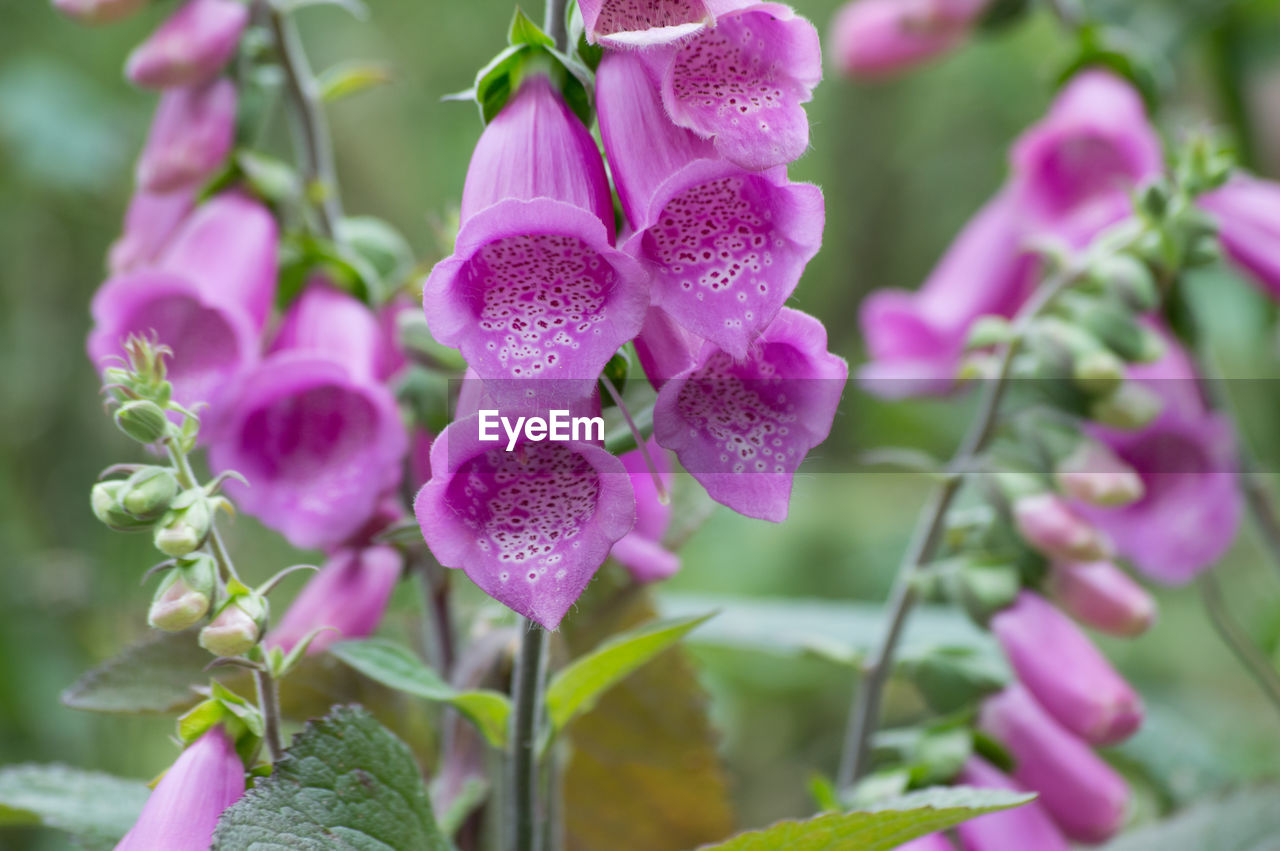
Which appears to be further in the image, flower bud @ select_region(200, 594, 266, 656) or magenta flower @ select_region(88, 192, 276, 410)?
magenta flower @ select_region(88, 192, 276, 410)

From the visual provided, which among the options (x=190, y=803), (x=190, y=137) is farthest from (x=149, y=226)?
(x=190, y=803)

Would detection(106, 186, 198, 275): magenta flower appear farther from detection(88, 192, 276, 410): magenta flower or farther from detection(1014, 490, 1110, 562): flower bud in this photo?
detection(1014, 490, 1110, 562): flower bud

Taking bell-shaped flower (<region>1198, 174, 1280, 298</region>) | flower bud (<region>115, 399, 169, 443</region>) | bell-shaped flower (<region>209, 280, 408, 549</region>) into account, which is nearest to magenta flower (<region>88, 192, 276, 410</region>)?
bell-shaped flower (<region>209, 280, 408, 549</region>)

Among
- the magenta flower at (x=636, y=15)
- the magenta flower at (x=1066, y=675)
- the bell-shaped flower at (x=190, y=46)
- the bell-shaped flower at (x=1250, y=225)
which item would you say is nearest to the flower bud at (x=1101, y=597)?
the magenta flower at (x=1066, y=675)

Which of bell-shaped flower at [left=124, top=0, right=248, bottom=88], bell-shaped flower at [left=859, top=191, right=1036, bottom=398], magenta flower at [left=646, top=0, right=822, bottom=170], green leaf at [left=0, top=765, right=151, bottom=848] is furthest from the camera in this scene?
bell-shaped flower at [left=859, top=191, right=1036, bottom=398]

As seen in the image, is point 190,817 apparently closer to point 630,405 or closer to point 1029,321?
point 630,405

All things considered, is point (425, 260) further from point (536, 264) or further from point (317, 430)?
point (536, 264)

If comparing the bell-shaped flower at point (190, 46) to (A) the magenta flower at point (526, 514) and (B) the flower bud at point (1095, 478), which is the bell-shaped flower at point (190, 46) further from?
(B) the flower bud at point (1095, 478)
